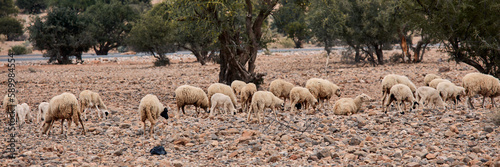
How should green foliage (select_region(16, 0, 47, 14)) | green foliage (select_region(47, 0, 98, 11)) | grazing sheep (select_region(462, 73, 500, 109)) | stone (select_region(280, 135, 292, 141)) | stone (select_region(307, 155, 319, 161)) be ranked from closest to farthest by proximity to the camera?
stone (select_region(307, 155, 319, 161)) → stone (select_region(280, 135, 292, 141)) → grazing sheep (select_region(462, 73, 500, 109)) → green foliage (select_region(47, 0, 98, 11)) → green foliage (select_region(16, 0, 47, 14))

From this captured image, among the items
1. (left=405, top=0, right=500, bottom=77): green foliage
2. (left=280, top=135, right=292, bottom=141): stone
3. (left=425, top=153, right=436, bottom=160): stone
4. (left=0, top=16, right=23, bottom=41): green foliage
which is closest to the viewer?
(left=425, top=153, right=436, bottom=160): stone

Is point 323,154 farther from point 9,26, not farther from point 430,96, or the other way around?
point 9,26

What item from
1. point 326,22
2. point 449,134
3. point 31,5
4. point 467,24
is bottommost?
point 449,134

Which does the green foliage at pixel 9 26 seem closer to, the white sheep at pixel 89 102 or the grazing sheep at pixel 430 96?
the white sheep at pixel 89 102

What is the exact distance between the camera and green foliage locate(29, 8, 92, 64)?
40.9 meters

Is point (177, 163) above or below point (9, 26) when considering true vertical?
below

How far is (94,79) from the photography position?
26344 millimetres

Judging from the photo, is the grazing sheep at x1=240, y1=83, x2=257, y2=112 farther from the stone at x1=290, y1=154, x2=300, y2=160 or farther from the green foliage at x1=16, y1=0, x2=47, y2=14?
the green foliage at x1=16, y1=0, x2=47, y2=14

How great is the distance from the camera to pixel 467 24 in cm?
1711

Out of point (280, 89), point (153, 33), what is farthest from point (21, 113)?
point (153, 33)

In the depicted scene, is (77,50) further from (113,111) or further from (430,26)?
(430,26)

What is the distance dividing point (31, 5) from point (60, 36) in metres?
55.6

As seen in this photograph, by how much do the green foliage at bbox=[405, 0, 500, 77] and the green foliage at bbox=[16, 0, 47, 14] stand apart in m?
84.9

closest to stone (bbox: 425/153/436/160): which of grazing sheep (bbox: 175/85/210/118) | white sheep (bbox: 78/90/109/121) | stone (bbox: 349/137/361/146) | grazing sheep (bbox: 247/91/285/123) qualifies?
stone (bbox: 349/137/361/146)
